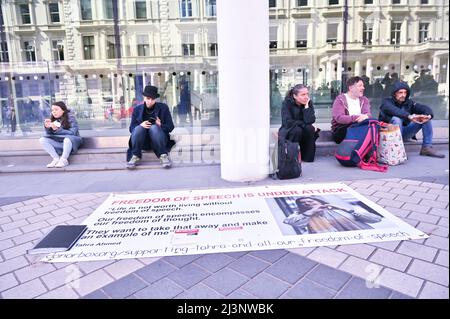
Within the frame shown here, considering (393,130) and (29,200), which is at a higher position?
(393,130)

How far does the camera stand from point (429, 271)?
6.61ft

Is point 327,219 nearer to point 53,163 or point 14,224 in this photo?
point 14,224

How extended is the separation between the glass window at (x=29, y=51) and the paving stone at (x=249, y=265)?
1092cm

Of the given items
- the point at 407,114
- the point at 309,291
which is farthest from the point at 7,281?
the point at 407,114

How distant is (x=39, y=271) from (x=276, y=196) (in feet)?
7.21

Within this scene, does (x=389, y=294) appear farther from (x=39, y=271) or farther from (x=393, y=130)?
(x=393, y=130)

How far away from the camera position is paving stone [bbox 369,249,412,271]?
2092 mm

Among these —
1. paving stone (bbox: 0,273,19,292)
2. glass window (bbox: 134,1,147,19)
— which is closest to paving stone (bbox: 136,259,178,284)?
paving stone (bbox: 0,273,19,292)

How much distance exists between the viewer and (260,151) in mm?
4152

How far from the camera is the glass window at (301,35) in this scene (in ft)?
35.8

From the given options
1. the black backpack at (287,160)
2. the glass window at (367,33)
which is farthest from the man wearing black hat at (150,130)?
the glass window at (367,33)

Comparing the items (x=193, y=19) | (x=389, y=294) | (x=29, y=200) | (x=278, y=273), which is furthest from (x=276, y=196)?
(x=193, y=19)

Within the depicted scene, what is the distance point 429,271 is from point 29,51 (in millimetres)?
12649

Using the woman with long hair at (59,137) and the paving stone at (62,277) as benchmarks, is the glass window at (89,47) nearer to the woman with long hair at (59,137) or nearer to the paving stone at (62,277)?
the woman with long hair at (59,137)
